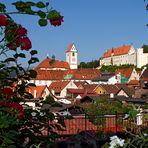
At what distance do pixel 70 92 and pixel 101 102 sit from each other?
3425 cm

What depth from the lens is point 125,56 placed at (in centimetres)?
15450

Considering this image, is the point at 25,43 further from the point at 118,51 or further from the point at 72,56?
the point at 118,51

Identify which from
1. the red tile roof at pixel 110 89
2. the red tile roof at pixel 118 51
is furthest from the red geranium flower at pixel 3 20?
the red tile roof at pixel 118 51

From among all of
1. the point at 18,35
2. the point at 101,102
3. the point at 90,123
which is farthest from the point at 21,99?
the point at 101,102

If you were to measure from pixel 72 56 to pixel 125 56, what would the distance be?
20.9m

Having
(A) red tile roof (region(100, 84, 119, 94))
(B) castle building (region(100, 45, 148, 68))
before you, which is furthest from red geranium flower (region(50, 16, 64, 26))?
(B) castle building (region(100, 45, 148, 68))

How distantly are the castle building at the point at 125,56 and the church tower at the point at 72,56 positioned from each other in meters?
13.8

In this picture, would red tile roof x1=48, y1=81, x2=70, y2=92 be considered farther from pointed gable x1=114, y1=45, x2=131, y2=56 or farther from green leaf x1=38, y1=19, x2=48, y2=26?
green leaf x1=38, y1=19, x2=48, y2=26

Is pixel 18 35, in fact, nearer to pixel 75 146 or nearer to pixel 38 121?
pixel 38 121

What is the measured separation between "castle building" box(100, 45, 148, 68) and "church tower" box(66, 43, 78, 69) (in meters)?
13.8

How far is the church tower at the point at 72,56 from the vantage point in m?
159

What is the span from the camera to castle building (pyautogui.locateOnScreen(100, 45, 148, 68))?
138 m

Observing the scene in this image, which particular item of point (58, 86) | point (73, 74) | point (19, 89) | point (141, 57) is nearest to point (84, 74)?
point (73, 74)

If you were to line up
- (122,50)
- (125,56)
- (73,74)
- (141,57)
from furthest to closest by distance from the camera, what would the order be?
(122,50)
(125,56)
(141,57)
(73,74)
